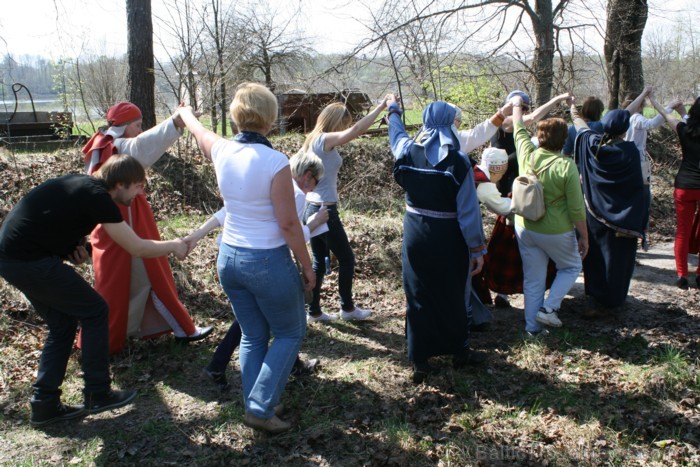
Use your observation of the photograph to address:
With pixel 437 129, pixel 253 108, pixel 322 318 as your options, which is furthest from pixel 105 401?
pixel 437 129

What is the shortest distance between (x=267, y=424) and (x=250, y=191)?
1.47 meters

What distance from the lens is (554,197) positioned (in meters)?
4.45

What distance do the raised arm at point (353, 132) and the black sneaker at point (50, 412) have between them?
104 inches

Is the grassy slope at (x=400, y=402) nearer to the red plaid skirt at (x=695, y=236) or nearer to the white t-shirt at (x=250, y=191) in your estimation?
the red plaid skirt at (x=695, y=236)

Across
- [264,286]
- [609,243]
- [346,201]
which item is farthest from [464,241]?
[346,201]

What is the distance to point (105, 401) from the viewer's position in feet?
12.4

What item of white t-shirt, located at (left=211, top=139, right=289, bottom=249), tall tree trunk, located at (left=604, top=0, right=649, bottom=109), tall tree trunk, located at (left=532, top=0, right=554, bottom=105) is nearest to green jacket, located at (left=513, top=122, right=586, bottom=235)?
white t-shirt, located at (left=211, top=139, right=289, bottom=249)

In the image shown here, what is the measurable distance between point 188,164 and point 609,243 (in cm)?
669

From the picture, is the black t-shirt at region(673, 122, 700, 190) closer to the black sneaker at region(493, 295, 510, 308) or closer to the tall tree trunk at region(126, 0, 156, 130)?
the black sneaker at region(493, 295, 510, 308)

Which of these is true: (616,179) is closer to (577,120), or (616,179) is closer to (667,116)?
(577,120)

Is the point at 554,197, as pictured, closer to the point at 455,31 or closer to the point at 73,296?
the point at 73,296

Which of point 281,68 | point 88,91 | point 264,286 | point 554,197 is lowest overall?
point 264,286

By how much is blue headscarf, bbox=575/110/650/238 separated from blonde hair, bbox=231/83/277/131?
122 inches

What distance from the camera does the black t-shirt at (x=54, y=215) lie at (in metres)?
3.29
